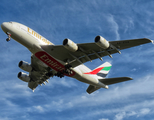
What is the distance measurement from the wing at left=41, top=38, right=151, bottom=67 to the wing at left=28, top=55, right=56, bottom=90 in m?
4.49

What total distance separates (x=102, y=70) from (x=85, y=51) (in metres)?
12.3

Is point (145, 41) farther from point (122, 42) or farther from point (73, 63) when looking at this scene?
point (73, 63)

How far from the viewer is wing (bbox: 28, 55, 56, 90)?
3002 centimetres

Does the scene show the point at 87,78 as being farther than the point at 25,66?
No

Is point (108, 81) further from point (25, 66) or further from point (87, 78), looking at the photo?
point (25, 66)

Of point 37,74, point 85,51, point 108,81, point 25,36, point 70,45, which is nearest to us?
point 70,45

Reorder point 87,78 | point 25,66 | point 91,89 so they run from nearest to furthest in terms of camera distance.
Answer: point 87,78, point 25,66, point 91,89

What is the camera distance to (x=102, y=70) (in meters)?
36.2

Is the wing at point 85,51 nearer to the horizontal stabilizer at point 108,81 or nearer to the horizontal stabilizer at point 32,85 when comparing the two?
the horizontal stabilizer at point 108,81

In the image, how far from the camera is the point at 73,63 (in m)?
27.5

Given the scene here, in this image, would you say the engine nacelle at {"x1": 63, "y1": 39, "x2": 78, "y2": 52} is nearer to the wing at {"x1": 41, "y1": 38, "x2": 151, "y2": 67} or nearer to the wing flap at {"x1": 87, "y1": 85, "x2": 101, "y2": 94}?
the wing at {"x1": 41, "y1": 38, "x2": 151, "y2": 67}

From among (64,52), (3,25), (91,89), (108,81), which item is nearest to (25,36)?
(3,25)

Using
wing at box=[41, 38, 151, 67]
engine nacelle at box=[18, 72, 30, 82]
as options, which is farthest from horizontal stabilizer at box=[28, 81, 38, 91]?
wing at box=[41, 38, 151, 67]

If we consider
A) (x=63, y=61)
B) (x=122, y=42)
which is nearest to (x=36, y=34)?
(x=63, y=61)
